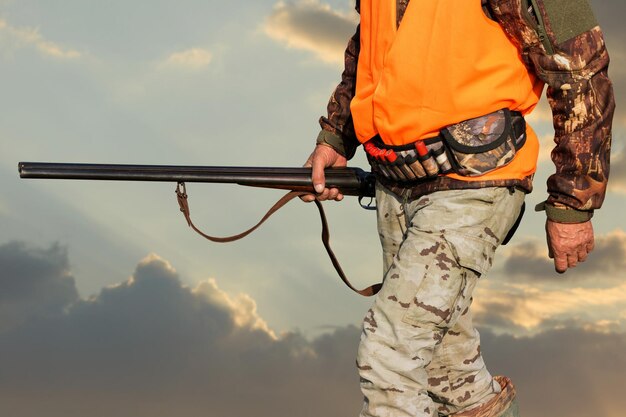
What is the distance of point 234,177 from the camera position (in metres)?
7.67

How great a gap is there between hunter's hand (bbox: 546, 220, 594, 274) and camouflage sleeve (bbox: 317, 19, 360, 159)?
1.72 meters

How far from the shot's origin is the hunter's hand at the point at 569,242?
639 centimetres

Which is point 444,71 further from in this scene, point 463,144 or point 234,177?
point 234,177

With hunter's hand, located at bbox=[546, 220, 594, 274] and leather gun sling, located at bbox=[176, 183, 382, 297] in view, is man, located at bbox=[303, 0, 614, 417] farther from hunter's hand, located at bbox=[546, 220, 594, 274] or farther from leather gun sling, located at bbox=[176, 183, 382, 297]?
leather gun sling, located at bbox=[176, 183, 382, 297]

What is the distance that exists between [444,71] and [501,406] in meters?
2.36

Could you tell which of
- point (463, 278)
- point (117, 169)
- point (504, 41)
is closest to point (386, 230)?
point (463, 278)

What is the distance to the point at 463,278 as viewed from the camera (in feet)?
20.5

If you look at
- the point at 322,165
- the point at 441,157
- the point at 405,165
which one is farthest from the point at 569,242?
the point at 322,165

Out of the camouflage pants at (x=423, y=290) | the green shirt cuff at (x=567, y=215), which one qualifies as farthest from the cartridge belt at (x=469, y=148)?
the green shirt cuff at (x=567, y=215)

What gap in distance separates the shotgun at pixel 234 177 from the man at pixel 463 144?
3.14 ft

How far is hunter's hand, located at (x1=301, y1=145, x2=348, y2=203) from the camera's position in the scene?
7.37 metres

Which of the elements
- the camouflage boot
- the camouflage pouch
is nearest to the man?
the camouflage pouch

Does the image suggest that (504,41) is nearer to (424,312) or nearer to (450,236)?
(450,236)

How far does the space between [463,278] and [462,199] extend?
1.47 feet
